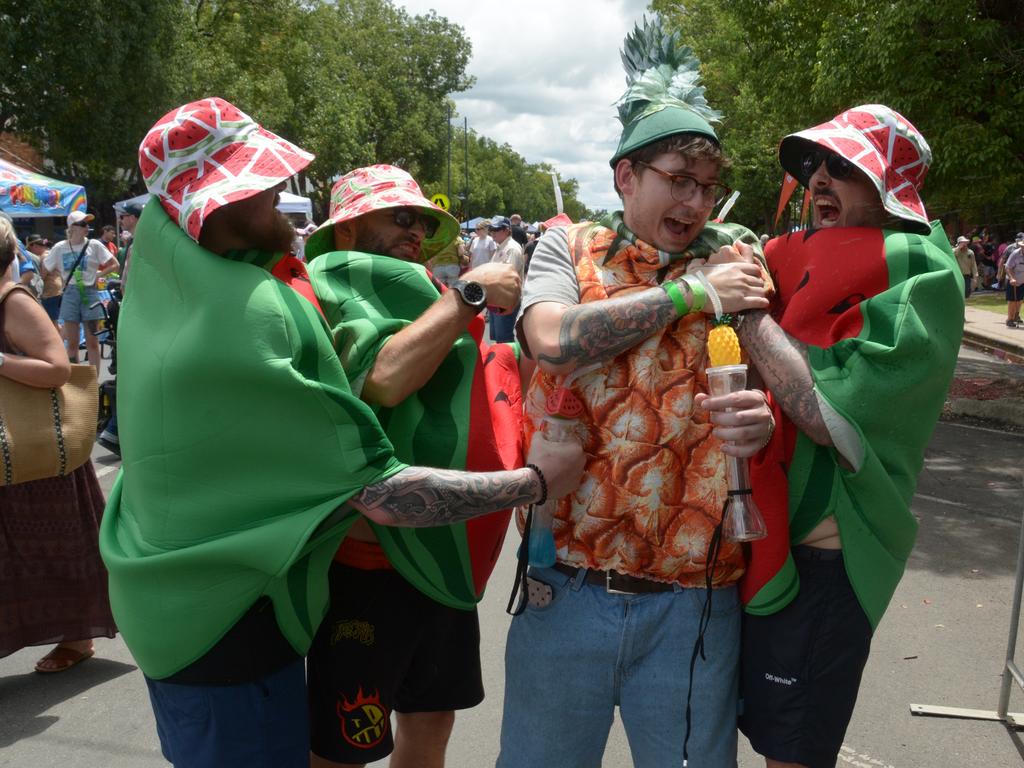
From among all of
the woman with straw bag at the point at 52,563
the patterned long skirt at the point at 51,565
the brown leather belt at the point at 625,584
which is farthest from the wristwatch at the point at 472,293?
the patterned long skirt at the point at 51,565

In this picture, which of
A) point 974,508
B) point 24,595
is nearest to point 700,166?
point 24,595

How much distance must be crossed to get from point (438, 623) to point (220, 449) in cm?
85

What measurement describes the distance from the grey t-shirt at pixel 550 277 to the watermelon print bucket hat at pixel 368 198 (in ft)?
1.54

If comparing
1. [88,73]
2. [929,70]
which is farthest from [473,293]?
[88,73]

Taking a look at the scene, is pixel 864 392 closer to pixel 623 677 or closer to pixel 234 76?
pixel 623 677

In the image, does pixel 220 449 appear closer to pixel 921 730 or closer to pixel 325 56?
pixel 921 730

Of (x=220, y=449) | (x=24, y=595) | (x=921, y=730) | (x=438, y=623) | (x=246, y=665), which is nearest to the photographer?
(x=220, y=449)

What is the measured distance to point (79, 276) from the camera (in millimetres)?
11195

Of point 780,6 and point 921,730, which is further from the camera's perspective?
point 780,6

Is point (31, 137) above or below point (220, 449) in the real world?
above

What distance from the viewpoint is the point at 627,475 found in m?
1.95

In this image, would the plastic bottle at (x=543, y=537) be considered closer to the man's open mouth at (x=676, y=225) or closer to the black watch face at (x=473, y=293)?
the black watch face at (x=473, y=293)

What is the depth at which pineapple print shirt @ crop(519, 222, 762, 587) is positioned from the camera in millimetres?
1946

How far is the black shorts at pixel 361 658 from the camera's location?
222cm
